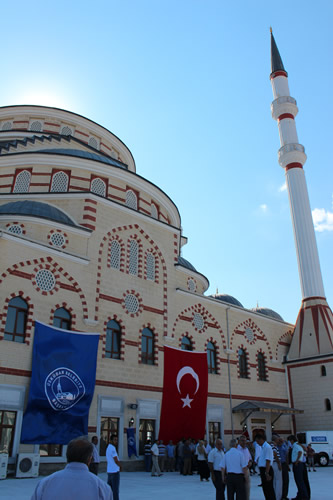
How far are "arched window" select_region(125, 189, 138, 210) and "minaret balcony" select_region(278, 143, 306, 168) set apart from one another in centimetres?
1191

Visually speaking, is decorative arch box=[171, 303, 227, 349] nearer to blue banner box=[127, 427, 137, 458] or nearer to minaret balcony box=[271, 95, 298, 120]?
blue banner box=[127, 427, 137, 458]

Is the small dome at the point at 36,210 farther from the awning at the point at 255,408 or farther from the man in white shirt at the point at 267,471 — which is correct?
the man in white shirt at the point at 267,471

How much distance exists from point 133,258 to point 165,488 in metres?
9.57

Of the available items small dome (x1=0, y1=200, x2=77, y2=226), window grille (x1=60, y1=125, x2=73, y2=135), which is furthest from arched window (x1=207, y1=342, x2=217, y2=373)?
window grille (x1=60, y1=125, x2=73, y2=135)

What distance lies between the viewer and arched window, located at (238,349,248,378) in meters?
21.3

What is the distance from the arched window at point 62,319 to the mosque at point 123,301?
0.04 metres

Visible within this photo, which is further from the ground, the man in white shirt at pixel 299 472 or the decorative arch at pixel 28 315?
the decorative arch at pixel 28 315

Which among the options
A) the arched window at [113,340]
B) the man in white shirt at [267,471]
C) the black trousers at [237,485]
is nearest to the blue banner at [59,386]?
the arched window at [113,340]

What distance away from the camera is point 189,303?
19.8 metres

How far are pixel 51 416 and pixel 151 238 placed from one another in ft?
28.8

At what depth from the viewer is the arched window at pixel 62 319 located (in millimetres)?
14766

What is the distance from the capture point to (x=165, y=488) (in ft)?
34.8

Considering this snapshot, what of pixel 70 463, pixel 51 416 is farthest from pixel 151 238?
pixel 70 463

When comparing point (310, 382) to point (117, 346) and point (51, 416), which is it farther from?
point (51, 416)
